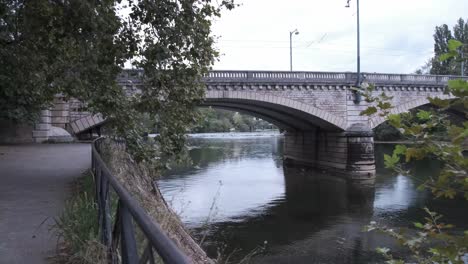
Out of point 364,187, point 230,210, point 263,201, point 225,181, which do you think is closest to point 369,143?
point 364,187

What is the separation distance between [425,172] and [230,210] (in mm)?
15953

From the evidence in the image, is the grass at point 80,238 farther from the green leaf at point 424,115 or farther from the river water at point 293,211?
the green leaf at point 424,115

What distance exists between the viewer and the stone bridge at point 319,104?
81.2ft

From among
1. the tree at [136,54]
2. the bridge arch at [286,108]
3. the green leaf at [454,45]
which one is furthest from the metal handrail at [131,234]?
the bridge arch at [286,108]

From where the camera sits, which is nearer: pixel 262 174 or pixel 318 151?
pixel 262 174

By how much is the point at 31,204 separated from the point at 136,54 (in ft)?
10.2

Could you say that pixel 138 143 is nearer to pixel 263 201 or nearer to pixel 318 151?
pixel 263 201

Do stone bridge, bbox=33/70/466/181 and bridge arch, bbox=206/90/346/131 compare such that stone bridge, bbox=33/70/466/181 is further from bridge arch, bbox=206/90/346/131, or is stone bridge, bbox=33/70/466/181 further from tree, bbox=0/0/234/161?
tree, bbox=0/0/234/161

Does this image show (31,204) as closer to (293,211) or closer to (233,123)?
(293,211)

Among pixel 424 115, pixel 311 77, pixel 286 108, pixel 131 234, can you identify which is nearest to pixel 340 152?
pixel 286 108

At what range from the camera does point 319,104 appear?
28.0 meters

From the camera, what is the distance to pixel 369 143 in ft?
91.1

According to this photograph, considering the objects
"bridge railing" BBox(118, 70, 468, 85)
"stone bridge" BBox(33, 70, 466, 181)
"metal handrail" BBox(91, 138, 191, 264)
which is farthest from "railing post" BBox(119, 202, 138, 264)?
"stone bridge" BBox(33, 70, 466, 181)

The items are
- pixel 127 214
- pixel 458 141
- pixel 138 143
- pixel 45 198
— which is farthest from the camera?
pixel 138 143
